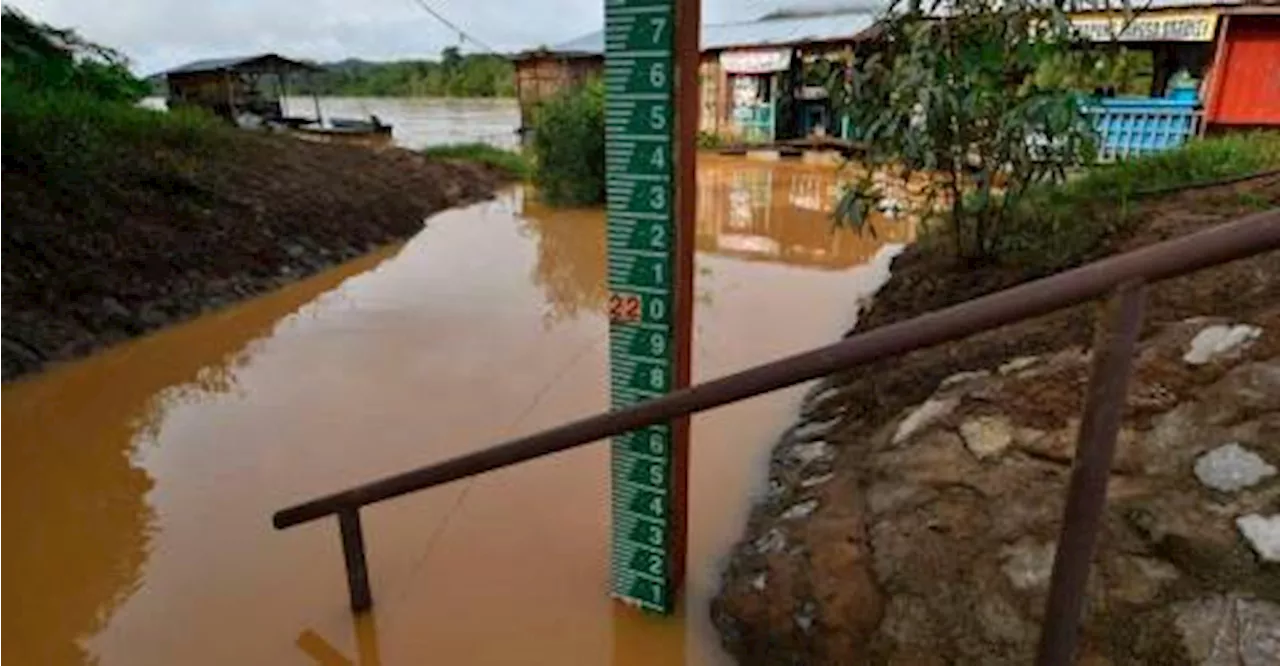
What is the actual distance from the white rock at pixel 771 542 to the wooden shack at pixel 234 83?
2058 cm

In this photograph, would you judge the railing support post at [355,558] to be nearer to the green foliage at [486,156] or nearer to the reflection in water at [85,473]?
the reflection in water at [85,473]

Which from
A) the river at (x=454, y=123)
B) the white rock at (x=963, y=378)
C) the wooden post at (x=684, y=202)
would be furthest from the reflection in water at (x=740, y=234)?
the river at (x=454, y=123)

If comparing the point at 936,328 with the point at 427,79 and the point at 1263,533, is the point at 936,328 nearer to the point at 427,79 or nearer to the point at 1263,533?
the point at 1263,533

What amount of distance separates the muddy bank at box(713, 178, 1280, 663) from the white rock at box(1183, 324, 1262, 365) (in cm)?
4

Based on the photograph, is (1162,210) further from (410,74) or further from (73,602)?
(410,74)

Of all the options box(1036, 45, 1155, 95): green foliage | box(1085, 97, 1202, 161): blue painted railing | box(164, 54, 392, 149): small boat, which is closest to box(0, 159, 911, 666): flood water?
box(1036, 45, 1155, 95): green foliage

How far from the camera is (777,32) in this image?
1708cm

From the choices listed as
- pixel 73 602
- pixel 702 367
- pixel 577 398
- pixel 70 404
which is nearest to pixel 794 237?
pixel 702 367

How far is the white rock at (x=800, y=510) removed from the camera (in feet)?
8.71

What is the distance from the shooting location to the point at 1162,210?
12.3 ft

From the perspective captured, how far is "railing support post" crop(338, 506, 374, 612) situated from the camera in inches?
97.1

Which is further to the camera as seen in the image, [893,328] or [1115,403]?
[893,328]

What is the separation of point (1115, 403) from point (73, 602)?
3.18 m

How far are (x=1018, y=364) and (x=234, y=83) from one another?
22.6 meters
